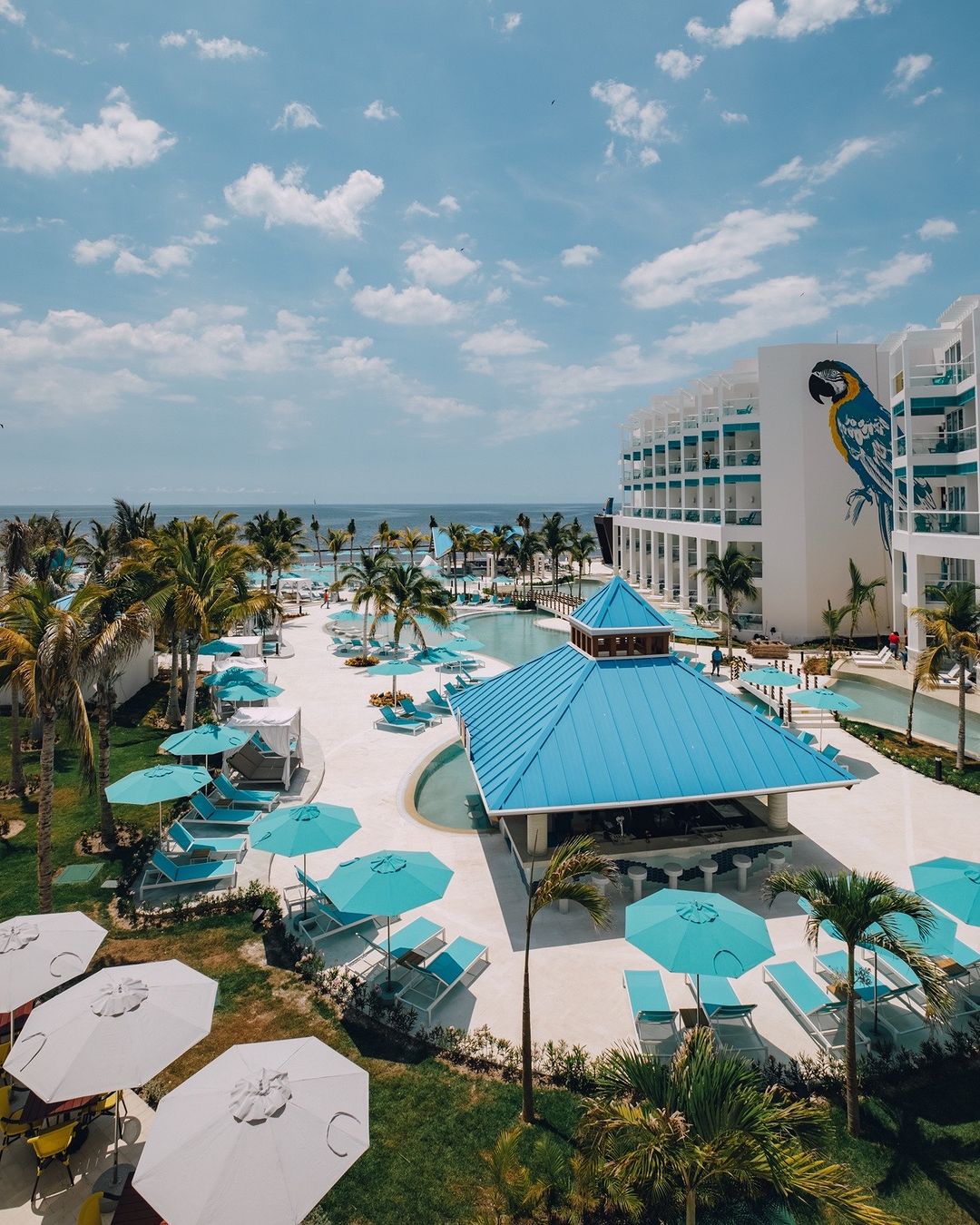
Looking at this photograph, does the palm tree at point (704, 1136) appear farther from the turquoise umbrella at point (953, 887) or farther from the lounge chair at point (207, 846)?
the lounge chair at point (207, 846)

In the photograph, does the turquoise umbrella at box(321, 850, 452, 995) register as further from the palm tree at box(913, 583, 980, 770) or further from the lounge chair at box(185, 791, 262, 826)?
the palm tree at box(913, 583, 980, 770)

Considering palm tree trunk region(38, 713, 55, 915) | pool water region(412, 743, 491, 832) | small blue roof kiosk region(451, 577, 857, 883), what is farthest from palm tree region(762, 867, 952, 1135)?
palm tree trunk region(38, 713, 55, 915)

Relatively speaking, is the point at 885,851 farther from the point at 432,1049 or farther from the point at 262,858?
the point at 262,858

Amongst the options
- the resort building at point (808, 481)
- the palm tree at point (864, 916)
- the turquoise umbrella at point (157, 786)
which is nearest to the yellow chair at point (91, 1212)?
the turquoise umbrella at point (157, 786)

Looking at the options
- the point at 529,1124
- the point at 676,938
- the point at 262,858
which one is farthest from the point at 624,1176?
the point at 262,858

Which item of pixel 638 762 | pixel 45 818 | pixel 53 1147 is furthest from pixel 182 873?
pixel 638 762

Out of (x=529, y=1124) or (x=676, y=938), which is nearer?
(x=529, y=1124)
